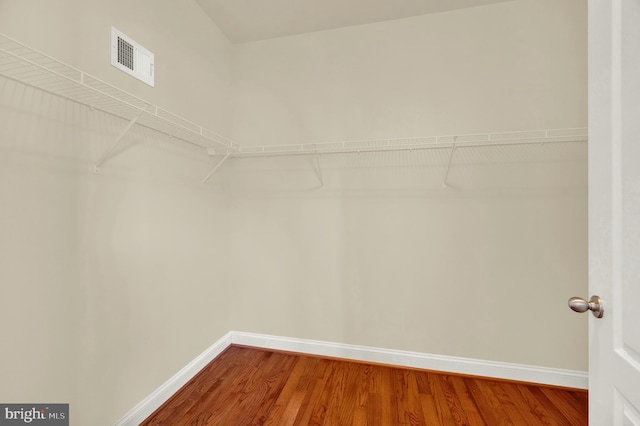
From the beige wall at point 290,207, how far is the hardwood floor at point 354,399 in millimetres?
196

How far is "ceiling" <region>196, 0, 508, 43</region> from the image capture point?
190cm

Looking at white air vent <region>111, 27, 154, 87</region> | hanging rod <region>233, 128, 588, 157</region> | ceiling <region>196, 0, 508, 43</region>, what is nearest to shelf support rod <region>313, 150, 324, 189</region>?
hanging rod <region>233, 128, 588, 157</region>

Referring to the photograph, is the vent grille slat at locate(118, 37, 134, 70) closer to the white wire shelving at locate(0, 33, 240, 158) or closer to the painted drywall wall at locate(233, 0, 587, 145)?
the white wire shelving at locate(0, 33, 240, 158)

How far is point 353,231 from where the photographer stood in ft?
6.95

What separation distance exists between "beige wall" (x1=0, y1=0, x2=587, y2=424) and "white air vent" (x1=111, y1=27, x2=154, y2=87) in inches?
2.1

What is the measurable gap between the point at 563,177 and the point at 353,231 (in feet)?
4.69

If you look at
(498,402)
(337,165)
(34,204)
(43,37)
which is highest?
(43,37)

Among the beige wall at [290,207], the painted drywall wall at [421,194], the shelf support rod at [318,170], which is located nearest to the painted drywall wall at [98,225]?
the beige wall at [290,207]

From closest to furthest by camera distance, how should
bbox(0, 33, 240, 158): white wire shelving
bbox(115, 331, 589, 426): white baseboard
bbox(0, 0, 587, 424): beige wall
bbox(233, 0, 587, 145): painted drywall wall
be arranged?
1. bbox(0, 33, 240, 158): white wire shelving
2. bbox(0, 0, 587, 424): beige wall
3. bbox(115, 331, 589, 426): white baseboard
4. bbox(233, 0, 587, 145): painted drywall wall

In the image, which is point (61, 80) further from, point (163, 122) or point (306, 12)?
point (306, 12)

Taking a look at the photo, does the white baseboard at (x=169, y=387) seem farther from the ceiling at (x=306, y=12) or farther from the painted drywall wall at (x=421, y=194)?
the ceiling at (x=306, y=12)

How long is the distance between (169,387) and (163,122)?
5.27ft
